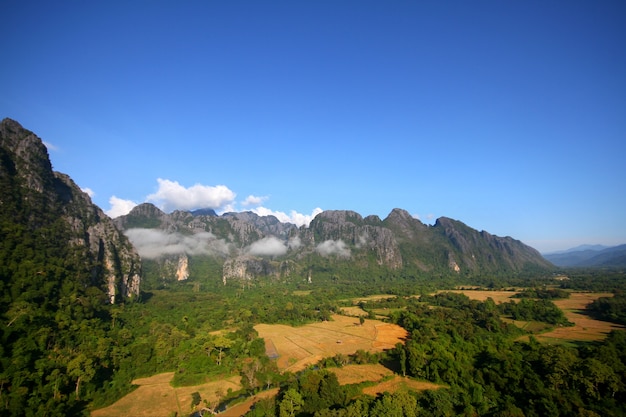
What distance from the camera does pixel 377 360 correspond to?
5319 centimetres

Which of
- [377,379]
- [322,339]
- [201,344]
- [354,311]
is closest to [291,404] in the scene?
[377,379]

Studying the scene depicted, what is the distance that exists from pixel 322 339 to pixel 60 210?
3074 inches

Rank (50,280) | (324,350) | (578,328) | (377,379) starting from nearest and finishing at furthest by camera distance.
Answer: (377,379), (50,280), (324,350), (578,328)

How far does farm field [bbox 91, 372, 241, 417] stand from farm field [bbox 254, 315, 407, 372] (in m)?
11.0

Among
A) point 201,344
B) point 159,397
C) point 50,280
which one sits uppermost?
point 50,280

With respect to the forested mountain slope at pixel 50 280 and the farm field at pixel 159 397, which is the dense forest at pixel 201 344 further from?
the farm field at pixel 159 397

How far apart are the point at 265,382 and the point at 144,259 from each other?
5573 inches

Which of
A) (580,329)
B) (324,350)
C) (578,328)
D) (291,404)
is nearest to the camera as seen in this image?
(291,404)

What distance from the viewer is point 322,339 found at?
6806 cm

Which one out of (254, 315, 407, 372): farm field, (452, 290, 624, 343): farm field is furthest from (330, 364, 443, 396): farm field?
(452, 290, 624, 343): farm field

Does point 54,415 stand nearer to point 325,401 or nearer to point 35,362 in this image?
point 35,362

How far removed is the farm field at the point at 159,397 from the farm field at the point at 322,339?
1098 centimetres

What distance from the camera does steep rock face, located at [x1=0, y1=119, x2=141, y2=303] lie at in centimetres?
7438

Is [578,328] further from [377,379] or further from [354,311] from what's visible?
[354,311]
